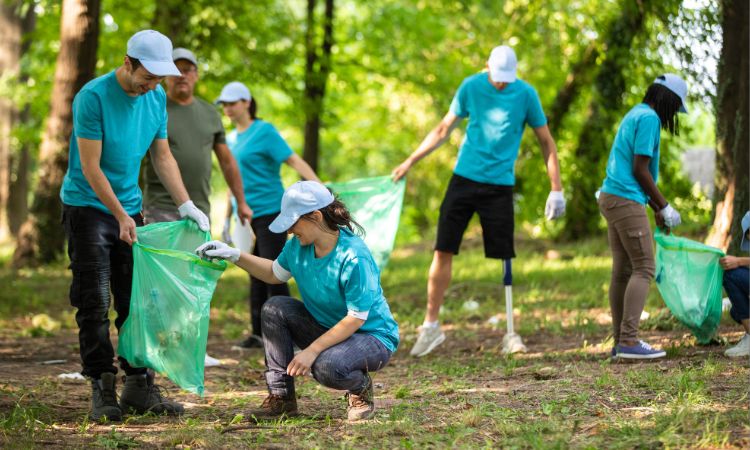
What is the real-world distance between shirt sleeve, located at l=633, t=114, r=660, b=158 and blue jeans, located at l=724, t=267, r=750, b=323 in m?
0.95

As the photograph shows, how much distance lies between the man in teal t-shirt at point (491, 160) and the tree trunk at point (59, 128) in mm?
5471

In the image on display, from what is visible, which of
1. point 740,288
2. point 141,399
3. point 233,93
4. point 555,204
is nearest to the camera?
point 141,399

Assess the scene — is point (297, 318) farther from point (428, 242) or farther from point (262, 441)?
point (428, 242)

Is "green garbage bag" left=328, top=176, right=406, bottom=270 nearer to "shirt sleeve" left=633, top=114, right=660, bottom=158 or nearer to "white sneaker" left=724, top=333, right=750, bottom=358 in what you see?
"shirt sleeve" left=633, top=114, right=660, bottom=158

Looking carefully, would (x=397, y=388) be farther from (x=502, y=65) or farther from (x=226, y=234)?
(x=226, y=234)

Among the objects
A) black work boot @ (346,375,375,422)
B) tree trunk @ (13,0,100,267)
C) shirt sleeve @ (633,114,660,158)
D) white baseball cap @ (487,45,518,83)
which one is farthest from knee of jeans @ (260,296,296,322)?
tree trunk @ (13,0,100,267)

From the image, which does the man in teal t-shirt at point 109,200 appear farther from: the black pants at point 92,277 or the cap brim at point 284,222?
the cap brim at point 284,222

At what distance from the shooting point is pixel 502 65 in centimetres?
589

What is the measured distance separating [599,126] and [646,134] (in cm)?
637

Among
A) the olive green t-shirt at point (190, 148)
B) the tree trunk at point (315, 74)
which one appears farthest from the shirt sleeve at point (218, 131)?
the tree trunk at point (315, 74)

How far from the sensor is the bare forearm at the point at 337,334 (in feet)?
13.0

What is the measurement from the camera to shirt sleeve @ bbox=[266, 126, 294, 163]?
6.44m

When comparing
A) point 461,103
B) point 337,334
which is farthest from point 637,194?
point 337,334

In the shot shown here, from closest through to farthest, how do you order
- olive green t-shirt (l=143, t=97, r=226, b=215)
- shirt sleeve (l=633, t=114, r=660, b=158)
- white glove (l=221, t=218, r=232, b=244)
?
shirt sleeve (l=633, t=114, r=660, b=158), olive green t-shirt (l=143, t=97, r=226, b=215), white glove (l=221, t=218, r=232, b=244)
